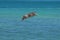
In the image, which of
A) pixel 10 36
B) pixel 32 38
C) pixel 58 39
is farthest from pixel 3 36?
pixel 58 39

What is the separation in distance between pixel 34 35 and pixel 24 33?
0.59 meters

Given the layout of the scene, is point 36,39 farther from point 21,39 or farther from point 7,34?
point 7,34

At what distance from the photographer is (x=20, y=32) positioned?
1394cm

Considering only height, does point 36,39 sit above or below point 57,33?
below

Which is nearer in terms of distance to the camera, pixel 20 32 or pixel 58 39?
pixel 58 39

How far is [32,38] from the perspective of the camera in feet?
40.5

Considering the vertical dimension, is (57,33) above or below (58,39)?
above

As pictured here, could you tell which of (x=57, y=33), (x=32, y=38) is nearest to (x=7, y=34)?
(x=32, y=38)

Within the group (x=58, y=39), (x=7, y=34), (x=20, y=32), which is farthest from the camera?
(x=20, y=32)

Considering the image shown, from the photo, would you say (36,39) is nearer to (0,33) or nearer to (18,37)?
(18,37)

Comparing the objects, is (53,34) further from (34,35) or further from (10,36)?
(10,36)

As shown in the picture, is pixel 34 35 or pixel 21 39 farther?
pixel 34 35

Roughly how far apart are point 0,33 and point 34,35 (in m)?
1.42

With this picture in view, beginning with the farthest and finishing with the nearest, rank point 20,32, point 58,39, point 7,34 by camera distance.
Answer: point 20,32 < point 7,34 < point 58,39
